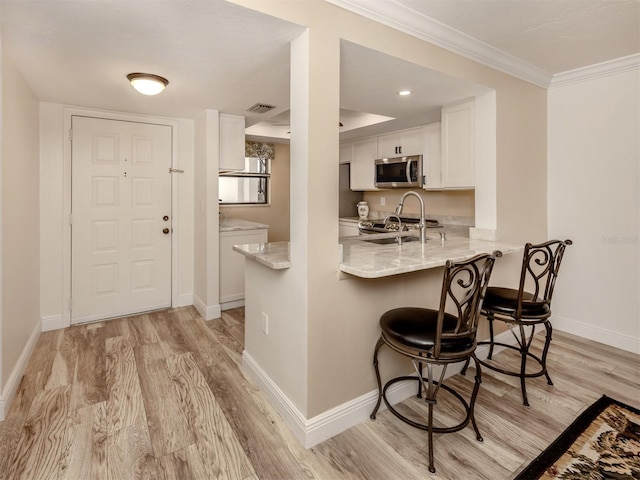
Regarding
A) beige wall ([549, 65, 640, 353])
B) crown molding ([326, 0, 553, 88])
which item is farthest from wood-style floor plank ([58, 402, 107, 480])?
beige wall ([549, 65, 640, 353])

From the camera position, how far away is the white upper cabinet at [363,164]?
4.88m

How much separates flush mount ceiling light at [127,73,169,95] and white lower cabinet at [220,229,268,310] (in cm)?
165

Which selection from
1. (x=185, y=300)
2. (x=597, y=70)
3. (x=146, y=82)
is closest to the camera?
(x=146, y=82)

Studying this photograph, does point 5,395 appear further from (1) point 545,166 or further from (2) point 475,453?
(1) point 545,166

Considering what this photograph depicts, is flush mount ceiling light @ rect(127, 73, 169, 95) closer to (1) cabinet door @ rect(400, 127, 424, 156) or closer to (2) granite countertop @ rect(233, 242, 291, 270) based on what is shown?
(2) granite countertop @ rect(233, 242, 291, 270)

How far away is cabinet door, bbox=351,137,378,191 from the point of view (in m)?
4.88

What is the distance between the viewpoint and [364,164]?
503 centimetres

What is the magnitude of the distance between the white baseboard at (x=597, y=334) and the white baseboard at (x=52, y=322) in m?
4.78

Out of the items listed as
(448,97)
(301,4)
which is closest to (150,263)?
(301,4)

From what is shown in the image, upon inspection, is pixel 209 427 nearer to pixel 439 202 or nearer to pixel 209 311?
pixel 209 311

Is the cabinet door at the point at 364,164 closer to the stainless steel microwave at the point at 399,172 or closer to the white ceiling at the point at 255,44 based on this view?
the stainless steel microwave at the point at 399,172

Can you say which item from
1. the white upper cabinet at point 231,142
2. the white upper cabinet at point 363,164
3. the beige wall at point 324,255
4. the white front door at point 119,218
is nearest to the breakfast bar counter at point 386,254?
the beige wall at point 324,255

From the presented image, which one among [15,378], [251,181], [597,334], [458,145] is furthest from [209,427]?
[251,181]

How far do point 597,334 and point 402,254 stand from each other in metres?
2.34
